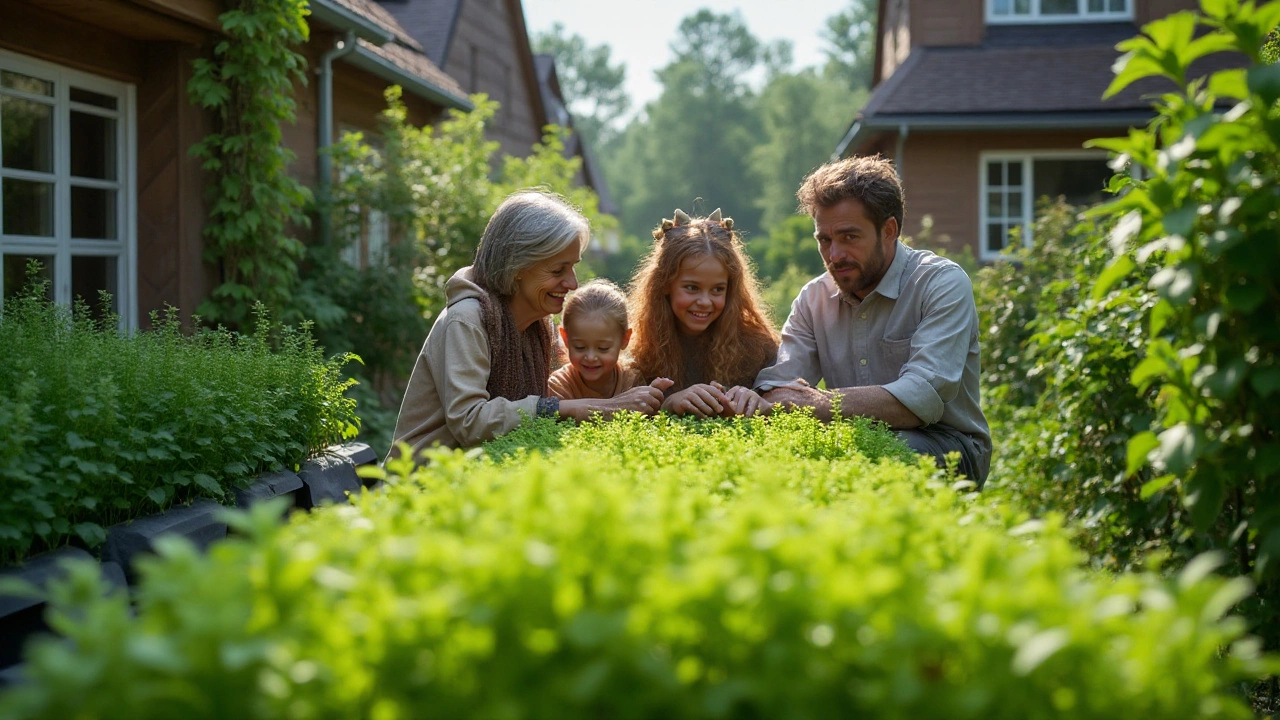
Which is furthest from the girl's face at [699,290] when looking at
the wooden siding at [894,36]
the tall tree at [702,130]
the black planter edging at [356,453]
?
the tall tree at [702,130]

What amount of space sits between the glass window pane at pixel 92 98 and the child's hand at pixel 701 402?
4.60 meters

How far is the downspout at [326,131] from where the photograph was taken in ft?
31.7

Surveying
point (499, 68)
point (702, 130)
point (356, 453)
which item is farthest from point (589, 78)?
point (356, 453)

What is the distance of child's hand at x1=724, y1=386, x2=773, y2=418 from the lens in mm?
4531

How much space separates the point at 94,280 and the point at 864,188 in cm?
508

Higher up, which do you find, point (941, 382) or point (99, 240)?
point (99, 240)

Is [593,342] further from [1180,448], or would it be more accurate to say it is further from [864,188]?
[1180,448]

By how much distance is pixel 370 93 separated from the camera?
11750mm

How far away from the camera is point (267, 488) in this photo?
468cm

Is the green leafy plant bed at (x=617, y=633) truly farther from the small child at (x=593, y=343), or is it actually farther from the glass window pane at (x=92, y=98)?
the glass window pane at (x=92, y=98)

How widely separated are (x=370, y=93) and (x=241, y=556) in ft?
35.5

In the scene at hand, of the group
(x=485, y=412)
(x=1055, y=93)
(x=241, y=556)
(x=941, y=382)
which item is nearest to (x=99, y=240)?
(x=485, y=412)

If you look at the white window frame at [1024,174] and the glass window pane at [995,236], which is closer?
the white window frame at [1024,174]

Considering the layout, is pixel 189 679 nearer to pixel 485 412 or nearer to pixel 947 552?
pixel 947 552
